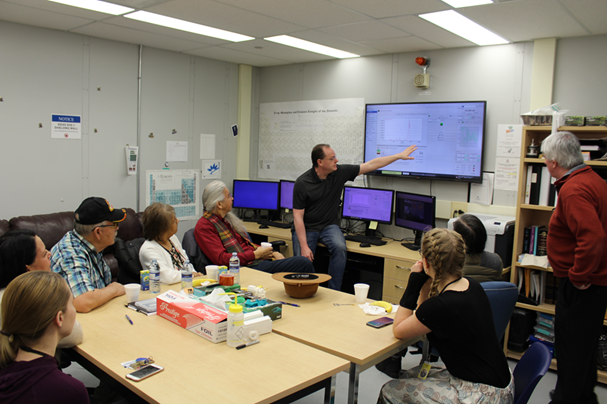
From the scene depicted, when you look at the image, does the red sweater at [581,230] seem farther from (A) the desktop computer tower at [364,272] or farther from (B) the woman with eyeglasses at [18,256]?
(B) the woman with eyeglasses at [18,256]

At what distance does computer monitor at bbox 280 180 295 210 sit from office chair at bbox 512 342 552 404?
3.70 metres

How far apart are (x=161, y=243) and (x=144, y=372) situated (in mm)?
1417

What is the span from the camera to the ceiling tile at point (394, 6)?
3.05 metres

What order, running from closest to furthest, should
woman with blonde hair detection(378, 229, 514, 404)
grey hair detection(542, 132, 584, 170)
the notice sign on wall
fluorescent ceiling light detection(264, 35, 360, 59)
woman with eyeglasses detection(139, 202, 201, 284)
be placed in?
woman with blonde hair detection(378, 229, 514, 404)
grey hair detection(542, 132, 584, 170)
woman with eyeglasses detection(139, 202, 201, 284)
the notice sign on wall
fluorescent ceiling light detection(264, 35, 360, 59)

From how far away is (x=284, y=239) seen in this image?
193 inches

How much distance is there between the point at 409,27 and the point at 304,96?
2.08 metres

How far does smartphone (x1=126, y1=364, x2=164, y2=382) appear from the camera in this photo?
1.66 m

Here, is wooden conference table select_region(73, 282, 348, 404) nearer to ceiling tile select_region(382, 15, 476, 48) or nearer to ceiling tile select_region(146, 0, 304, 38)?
ceiling tile select_region(146, 0, 304, 38)

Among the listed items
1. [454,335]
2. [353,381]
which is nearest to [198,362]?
[353,381]

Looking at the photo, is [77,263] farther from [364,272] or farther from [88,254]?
[364,272]

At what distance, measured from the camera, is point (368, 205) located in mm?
4852

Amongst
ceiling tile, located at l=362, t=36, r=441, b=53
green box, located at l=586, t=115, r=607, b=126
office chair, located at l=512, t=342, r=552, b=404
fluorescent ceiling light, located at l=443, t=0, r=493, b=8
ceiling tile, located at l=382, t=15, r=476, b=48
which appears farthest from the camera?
ceiling tile, located at l=362, t=36, r=441, b=53

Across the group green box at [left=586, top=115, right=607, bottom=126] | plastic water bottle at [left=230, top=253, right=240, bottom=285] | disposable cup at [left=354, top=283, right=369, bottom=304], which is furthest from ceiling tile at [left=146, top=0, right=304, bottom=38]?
green box at [left=586, top=115, right=607, bottom=126]

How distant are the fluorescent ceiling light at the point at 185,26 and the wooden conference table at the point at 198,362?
252 centimetres
